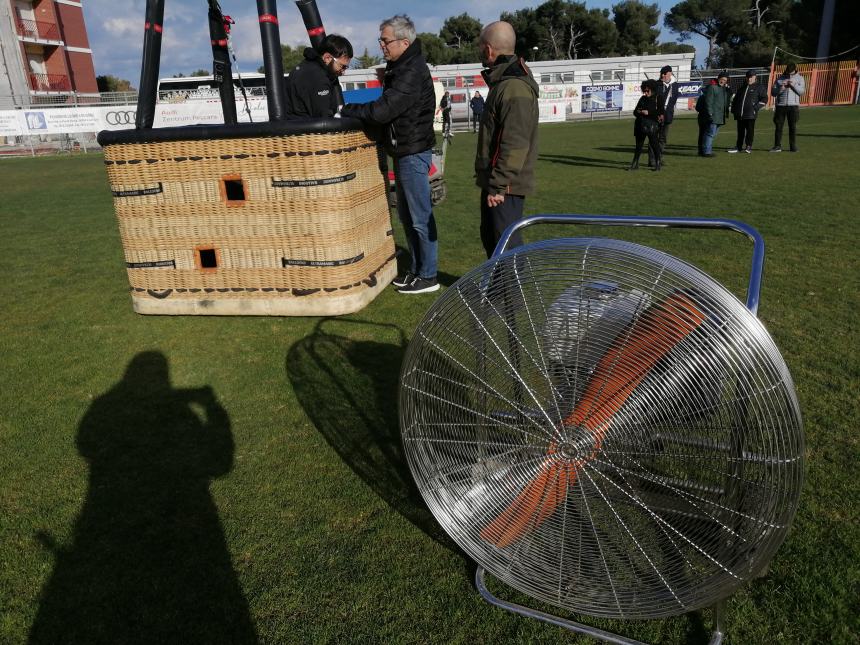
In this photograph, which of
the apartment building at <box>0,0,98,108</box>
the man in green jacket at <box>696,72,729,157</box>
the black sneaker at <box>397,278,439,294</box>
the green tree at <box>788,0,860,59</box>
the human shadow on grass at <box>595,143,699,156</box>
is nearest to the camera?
the black sneaker at <box>397,278,439,294</box>

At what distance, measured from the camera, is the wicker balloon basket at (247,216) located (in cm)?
459

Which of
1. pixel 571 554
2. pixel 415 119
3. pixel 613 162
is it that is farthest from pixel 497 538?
pixel 613 162

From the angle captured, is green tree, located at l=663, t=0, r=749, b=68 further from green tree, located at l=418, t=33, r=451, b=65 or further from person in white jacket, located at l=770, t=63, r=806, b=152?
person in white jacket, located at l=770, t=63, r=806, b=152

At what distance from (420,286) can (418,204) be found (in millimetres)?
671

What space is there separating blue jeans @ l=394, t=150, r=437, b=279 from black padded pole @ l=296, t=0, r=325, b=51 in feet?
3.92

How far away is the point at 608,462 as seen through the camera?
1770 mm

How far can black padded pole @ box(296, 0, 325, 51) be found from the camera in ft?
17.3

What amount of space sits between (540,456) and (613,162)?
1317 centimetres

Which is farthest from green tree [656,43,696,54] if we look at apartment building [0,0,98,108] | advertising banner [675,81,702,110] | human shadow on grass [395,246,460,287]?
human shadow on grass [395,246,460,287]

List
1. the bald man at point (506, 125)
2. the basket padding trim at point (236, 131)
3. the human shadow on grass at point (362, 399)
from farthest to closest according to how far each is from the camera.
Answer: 1. the basket padding trim at point (236, 131)
2. the bald man at point (506, 125)
3. the human shadow on grass at point (362, 399)

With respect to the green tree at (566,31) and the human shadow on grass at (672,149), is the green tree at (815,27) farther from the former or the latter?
the human shadow on grass at (672,149)

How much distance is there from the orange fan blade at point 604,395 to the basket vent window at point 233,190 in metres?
3.53

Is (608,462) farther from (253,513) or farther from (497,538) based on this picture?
(253,513)

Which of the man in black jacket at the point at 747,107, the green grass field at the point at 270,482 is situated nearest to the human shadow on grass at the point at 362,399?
the green grass field at the point at 270,482
